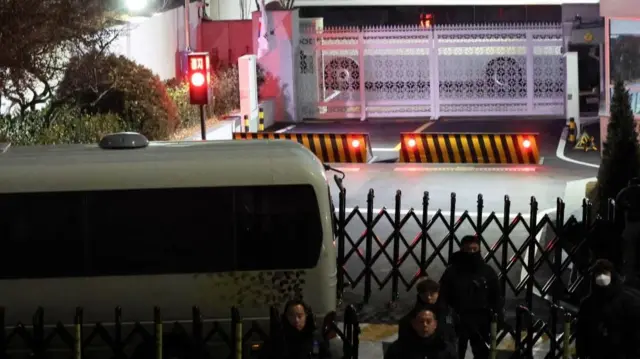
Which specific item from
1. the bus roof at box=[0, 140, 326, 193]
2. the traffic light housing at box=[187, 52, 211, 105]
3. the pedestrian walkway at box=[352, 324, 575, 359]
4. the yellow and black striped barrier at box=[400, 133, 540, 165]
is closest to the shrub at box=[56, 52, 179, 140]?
the traffic light housing at box=[187, 52, 211, 105]

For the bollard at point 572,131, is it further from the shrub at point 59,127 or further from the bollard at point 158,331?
the bollard at point 158,331

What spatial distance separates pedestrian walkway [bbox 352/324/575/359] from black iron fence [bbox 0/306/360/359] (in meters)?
0.58

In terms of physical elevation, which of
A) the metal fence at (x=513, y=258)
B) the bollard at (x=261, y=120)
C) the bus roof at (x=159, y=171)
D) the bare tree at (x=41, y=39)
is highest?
the bare tree at (x=41, y=39)

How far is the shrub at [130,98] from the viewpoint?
20.1 meters

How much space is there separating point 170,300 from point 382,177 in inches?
452

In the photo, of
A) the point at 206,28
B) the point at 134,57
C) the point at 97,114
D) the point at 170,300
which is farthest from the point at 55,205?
the point at 206,28

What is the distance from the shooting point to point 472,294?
362 inches

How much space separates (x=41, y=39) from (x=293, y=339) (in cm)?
995

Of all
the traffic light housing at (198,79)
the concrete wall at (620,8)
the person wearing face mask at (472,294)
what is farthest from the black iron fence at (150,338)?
the concrete wall at (620,8)

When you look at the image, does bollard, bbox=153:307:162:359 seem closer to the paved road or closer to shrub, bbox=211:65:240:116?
the paved road

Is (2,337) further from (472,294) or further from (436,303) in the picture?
(472,294)

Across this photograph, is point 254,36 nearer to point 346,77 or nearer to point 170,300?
point 346,77

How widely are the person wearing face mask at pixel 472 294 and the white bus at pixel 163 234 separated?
1063mm

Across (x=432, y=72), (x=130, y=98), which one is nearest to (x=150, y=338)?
(x=130, y=98)
